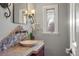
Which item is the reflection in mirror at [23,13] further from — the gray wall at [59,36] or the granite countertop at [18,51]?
the granite countertop at [18,51]

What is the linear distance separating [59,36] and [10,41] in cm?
39

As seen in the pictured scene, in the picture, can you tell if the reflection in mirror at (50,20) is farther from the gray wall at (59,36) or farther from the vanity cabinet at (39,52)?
the vanity cabinet at (39,52)

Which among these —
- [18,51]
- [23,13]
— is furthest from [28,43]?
[23,13]

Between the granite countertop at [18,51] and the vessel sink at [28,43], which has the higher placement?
the vessel sink at [28,43]

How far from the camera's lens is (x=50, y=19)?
1247 mm

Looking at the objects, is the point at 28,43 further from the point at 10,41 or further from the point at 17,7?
the point at 17,7

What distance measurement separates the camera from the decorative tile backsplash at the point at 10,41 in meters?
1.19

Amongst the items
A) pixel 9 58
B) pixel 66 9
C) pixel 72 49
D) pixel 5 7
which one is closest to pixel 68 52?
pixel 72 49

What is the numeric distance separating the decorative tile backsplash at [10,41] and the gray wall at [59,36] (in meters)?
0.14

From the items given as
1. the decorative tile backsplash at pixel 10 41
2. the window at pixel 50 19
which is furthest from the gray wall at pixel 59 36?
the decorative tile backsplash at pixel 10 41

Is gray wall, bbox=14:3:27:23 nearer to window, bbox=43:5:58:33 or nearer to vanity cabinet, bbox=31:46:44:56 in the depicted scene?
window, bbox=43:5:58:33

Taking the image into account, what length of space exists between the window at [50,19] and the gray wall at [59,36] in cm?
3

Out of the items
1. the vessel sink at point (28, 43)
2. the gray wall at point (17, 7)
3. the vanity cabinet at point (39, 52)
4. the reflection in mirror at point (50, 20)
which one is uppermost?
the gray wall at point (17, 7)

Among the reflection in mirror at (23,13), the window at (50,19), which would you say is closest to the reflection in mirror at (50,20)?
the window at (50,19)
